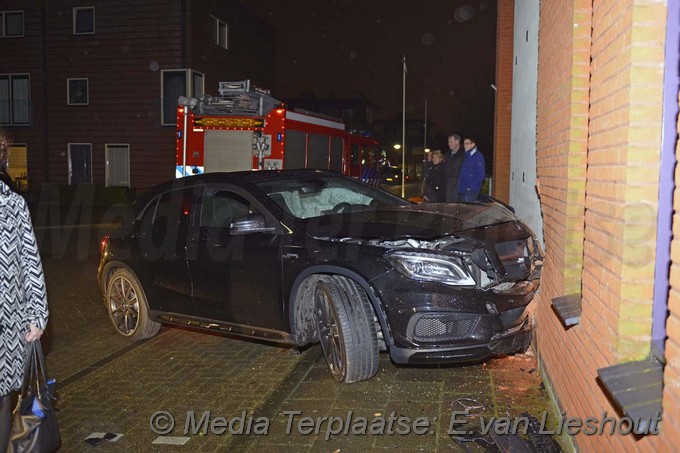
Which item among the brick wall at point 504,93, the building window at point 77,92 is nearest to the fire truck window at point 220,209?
the brick wall at point 504,93

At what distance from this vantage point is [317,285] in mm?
5379

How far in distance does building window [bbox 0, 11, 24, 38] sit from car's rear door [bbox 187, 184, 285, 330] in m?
25.5

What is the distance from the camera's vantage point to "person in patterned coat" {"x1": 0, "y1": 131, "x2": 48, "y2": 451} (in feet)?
11.0

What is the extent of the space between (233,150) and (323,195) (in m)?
8.39

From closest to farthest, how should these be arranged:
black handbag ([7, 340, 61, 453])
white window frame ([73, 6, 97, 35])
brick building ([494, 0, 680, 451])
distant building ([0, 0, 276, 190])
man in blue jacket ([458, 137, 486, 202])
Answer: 1. brick building ([494, 0, 680, 451])
2. black handbag ([7, 340, 61, 453])
3. man in blue jacket ([458, 137, 486, 202])
4. distant building ([0, 0, 276, 190])
5. white window frame ([73, 6, 97, 35])

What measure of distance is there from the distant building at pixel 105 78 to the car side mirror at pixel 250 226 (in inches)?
817

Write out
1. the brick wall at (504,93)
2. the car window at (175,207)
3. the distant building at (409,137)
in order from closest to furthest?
the car window at (175,207), the brick wall at (504,93), the distant building at (409,137)

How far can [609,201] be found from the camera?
3.06 m

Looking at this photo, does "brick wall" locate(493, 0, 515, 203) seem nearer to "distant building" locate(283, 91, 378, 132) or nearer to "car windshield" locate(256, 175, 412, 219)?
"car windshield" locate(256, 175, 412, 219)

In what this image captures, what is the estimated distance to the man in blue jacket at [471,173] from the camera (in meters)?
10.6

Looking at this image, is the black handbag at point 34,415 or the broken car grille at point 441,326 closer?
the black handbag at point 34,415

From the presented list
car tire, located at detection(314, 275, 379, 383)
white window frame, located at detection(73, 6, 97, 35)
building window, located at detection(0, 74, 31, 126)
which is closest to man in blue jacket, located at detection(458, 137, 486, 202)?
car tire, located at detection(314, 275, 379, 383)

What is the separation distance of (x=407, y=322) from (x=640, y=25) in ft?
8.79

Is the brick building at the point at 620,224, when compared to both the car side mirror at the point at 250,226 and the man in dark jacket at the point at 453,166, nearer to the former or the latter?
the car side mirror at the point at 250,226
